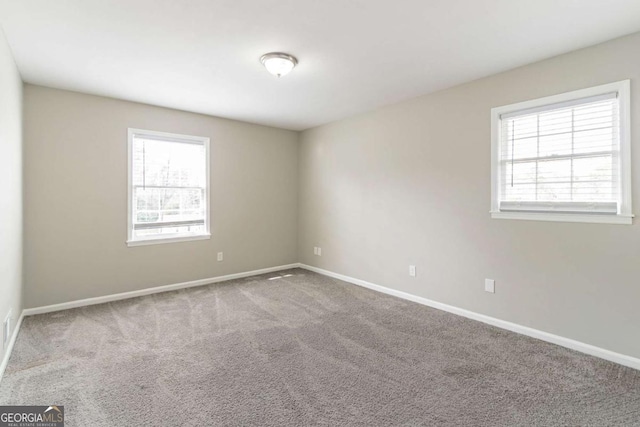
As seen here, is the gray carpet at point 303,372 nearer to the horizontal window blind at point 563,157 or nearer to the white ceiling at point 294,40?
the horizontal window blind at point 563,157

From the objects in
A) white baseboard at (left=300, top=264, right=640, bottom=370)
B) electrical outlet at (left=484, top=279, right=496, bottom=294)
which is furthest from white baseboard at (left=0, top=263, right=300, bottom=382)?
electrical outlet at (left=484, top=279, right=496, bottom=294)

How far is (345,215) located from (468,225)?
192 centimetres

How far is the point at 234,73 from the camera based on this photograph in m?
3.17

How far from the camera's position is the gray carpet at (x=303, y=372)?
188cm

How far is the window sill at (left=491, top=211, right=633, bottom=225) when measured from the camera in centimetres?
246

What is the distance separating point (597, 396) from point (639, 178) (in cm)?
159

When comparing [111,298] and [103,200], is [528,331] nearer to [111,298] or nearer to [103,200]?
[111,298]

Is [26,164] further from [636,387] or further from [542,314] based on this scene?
[636,387]

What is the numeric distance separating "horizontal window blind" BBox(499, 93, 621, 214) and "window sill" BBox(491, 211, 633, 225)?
41 mm

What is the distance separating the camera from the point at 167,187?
4391 mm

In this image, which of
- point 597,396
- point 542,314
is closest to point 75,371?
point 597,396

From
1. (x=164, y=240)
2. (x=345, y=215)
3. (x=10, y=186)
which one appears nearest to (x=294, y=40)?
(x=10, y=186)

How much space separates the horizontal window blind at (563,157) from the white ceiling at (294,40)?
52 centimetres

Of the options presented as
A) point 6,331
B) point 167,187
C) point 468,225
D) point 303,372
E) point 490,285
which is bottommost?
point 303,372
